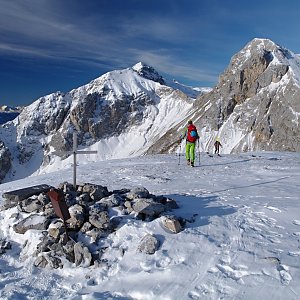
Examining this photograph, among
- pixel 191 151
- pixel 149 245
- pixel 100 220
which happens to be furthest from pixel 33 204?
pixel 191 151

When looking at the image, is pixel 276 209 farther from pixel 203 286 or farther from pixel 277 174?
pixel 277 174

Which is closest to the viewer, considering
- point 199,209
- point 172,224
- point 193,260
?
point 193,260

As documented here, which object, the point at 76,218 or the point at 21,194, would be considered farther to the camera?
the point at 21,194

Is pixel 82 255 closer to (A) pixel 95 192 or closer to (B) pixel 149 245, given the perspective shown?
(B) pixel 149 245

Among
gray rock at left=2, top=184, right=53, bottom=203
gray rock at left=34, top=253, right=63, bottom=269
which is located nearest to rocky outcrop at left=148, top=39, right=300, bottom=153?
gray rock at left=2, top=184, right=53, bottom=203

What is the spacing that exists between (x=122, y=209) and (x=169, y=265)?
2969 millimetres

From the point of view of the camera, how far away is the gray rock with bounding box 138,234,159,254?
930 centimetres

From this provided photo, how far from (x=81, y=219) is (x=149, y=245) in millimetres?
2460

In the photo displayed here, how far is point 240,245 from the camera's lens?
932cm

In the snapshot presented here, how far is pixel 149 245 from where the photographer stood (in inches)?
369

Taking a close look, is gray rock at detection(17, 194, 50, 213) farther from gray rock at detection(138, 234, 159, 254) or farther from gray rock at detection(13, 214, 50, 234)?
gray rock at detection(138, 234, 159, 254)

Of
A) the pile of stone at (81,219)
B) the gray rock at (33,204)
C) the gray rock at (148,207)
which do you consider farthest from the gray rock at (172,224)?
the gray rock at (33,204)

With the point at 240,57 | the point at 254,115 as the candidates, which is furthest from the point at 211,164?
the point at 240,57

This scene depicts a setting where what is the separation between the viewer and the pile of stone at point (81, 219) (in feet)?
31.8
